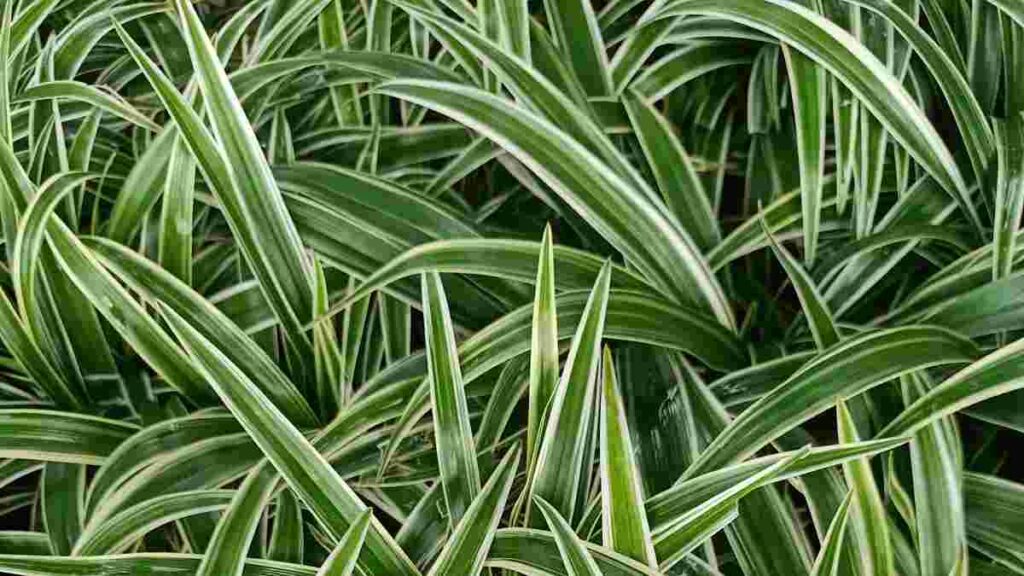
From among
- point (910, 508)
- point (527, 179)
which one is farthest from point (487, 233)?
point (910, 508)

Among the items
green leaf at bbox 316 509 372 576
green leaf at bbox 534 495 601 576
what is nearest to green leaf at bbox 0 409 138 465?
green leaf at bbox 316 509 372 576

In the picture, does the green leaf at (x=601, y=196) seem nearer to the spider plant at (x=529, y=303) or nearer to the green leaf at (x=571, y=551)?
the spider plant at (x=529, y=303)

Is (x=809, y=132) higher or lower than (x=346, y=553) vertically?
higher

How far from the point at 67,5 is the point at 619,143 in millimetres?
526

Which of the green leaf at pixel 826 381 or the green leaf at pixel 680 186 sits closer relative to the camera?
the green leaf at pixel 826 381

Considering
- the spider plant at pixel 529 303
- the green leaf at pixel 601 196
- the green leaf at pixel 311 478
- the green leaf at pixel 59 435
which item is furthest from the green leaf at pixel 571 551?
the green leaf at pixel 59 435

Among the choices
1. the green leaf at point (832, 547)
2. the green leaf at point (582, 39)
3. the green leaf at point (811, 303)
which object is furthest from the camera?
the green leaf at point (582, 39)

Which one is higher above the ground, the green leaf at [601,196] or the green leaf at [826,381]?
the green leaf at [601,196]

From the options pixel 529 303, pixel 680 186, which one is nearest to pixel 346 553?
pixel 529 303

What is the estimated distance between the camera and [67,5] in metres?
0.86

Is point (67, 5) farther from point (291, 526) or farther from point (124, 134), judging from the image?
point (291, 526)

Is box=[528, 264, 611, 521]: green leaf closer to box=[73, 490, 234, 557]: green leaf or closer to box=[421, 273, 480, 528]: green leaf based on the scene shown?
box=[421, 273, 480, 528]: green leaf

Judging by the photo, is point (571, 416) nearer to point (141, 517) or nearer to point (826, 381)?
point (826, 381)

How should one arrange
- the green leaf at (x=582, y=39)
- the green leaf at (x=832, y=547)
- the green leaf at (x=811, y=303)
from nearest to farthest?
the green leaf at (x=832, y=547) → the green leaf at (x=811, y=303) → the green leaf at (x=582, y=39)
